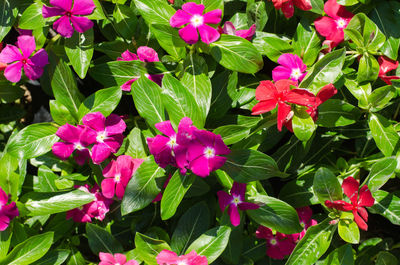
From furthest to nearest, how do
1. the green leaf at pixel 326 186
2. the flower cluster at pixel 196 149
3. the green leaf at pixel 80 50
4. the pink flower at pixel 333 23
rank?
the pink flower at pixel 333 23, the green leaf at pixel 80 50, the green leaf at pixel 326 186, the flower cluster at pixel 196 149

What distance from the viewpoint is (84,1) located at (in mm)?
1557

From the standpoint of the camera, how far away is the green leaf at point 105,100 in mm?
1621

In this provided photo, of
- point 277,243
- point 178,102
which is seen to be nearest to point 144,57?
point 178,102

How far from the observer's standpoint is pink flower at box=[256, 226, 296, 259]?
181 cm

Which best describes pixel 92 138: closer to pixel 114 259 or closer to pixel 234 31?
pixel 114 259

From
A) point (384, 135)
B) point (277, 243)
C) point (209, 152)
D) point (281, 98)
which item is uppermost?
point (281, 98)

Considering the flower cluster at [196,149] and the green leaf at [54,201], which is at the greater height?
the flower cluster at [196,149]

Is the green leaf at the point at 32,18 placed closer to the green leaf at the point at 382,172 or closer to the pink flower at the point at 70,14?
the pink flower at the point at 70,14

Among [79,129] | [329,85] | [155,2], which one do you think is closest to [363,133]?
[329,85]

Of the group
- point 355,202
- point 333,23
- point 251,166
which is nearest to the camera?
point 251,166

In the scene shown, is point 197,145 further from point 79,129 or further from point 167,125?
point 79,129

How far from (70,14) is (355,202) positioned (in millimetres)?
1267

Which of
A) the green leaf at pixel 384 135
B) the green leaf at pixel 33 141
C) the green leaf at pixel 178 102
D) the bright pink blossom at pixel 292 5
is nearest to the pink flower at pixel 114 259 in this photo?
the green leaf at pixel 33 141

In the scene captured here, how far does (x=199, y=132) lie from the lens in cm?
133
